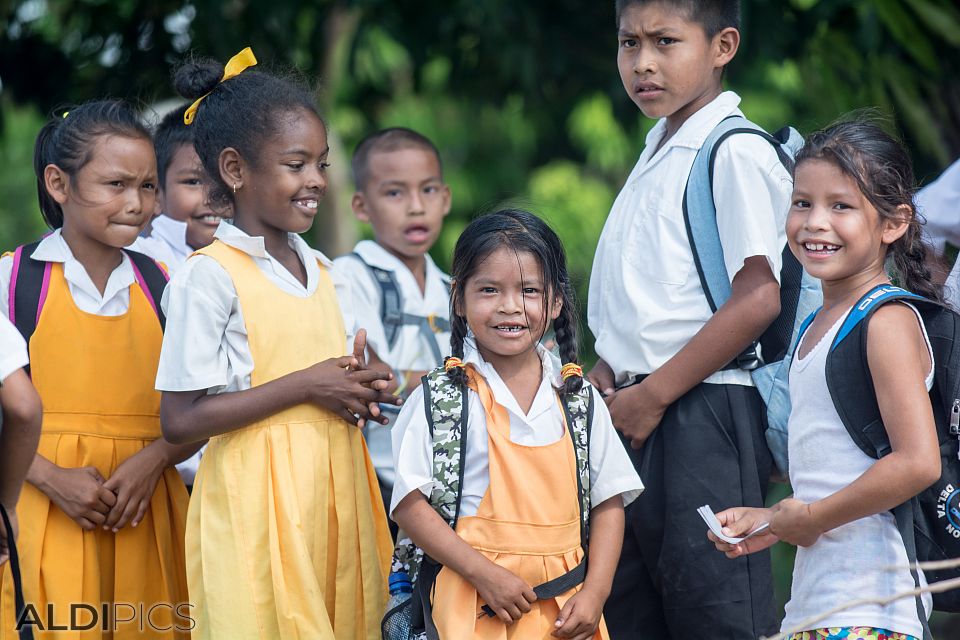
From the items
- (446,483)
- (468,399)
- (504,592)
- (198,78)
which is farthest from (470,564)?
(198,78)

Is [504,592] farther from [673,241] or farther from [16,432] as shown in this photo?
[16,432]

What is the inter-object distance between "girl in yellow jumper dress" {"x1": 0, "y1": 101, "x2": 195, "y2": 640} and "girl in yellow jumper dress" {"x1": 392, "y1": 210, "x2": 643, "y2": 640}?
2.55 ft

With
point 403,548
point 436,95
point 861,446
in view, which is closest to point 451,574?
point 403,548

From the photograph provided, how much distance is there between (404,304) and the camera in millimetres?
3990

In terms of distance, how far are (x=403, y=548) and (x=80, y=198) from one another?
127 centimetres

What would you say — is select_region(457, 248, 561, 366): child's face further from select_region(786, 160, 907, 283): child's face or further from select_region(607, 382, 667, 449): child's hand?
select_region(786, 160, 907, 283): child's face

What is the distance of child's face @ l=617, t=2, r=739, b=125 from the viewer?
10.5ft

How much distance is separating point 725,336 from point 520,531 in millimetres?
708

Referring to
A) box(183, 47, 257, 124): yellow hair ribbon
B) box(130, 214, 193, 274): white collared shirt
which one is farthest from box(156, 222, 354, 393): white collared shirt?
box(130, 214, 193, 274): white collared shirt

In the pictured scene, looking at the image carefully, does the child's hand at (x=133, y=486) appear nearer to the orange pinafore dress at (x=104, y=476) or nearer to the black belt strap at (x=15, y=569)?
the orange pinafore dress at (x=104, y=476)

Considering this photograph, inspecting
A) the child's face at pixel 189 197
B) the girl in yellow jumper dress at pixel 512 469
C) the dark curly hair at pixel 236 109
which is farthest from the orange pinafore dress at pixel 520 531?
the child's face at pixel 189 197

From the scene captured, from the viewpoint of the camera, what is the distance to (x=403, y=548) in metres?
3.01

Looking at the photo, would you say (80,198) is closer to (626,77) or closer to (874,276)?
(626,77)

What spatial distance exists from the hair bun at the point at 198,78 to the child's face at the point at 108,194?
21cm
